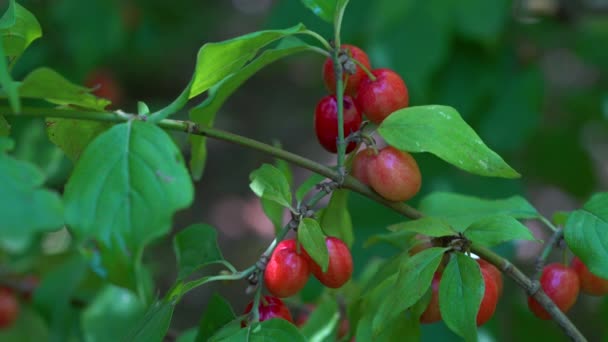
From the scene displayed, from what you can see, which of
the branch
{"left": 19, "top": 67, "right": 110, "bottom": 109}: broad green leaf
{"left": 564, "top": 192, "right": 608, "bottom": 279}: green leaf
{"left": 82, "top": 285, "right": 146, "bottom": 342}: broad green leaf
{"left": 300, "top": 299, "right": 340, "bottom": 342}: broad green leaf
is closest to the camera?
{"left": 19, "top": 67, "right": 110, "bottom": 109}: broad green leaf

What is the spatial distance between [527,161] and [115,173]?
253 centimetres

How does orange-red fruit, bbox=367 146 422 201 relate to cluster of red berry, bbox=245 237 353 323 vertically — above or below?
above

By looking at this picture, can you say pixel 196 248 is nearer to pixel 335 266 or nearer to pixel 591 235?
pixel 335 266

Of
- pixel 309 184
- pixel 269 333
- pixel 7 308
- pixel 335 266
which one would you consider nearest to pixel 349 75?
pixel 309 184

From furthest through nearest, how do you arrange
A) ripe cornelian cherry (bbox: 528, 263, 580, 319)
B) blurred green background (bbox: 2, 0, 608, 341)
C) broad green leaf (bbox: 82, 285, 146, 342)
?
blurred green background (bbox: 2, 0, 608, 341)
broad green leaf (bbox: 82, 285, 146, 342)
ripe cornelian cherry (bbox: 528, 263, 580, 319)

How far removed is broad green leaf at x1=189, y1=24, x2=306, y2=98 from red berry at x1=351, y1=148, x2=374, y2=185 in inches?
8.1

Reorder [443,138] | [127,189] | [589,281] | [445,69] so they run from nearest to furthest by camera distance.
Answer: [127,189]
[443,138]
[589,281]
[445,69]

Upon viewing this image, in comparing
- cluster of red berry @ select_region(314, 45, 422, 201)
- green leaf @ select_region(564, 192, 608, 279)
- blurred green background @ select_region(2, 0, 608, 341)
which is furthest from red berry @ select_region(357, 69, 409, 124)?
blurred green background @ select_region(2, 0, 608, 341)

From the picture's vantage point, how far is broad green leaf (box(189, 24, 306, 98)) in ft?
3.31

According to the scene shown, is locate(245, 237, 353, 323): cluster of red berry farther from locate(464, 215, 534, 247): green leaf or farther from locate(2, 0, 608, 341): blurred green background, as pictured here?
locate(2, 0, 608, 341): blurred green background

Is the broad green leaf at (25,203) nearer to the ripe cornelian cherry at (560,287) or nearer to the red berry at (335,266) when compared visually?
the red berry at (335,266)

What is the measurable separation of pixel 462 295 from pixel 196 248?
401 mm

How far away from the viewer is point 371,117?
1150mm

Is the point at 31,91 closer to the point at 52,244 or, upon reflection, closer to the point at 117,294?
the point at 117,294
